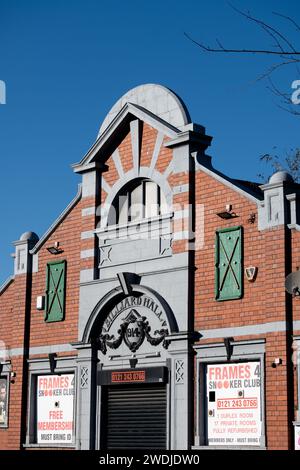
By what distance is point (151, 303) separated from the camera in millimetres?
24641

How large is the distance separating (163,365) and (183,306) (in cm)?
167

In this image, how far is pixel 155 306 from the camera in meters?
24.5

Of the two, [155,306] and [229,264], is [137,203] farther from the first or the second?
[229,264]

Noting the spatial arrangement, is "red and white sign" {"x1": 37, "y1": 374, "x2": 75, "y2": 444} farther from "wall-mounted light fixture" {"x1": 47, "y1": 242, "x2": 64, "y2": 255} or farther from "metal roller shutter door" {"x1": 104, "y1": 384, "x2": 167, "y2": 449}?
"wall-mounted light fixture" {"x1": 47, "y1": 242, "x2": 64, "y2": 255}

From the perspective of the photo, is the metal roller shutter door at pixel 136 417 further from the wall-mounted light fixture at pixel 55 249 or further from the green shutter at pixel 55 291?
the wall-mounted light fixture at pixel 55 249

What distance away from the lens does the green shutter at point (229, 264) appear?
22516mm

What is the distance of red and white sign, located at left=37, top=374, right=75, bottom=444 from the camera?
2664cm

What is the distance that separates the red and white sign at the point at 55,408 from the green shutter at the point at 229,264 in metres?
Result: 6.33

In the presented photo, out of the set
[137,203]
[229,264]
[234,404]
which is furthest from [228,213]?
[234,404]

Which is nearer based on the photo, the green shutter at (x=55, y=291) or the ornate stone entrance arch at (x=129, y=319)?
the ornate stone entrance arch at (x=129, y=319)

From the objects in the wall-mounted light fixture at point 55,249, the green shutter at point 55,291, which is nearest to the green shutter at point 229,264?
the green shutter at point 55,291

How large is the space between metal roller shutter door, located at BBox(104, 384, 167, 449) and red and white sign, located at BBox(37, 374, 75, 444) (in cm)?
162

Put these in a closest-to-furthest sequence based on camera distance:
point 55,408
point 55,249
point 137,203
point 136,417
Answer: point 136,417 < point 137,203 < point 55,408 < point 55,249

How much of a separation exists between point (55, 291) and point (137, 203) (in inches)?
165
